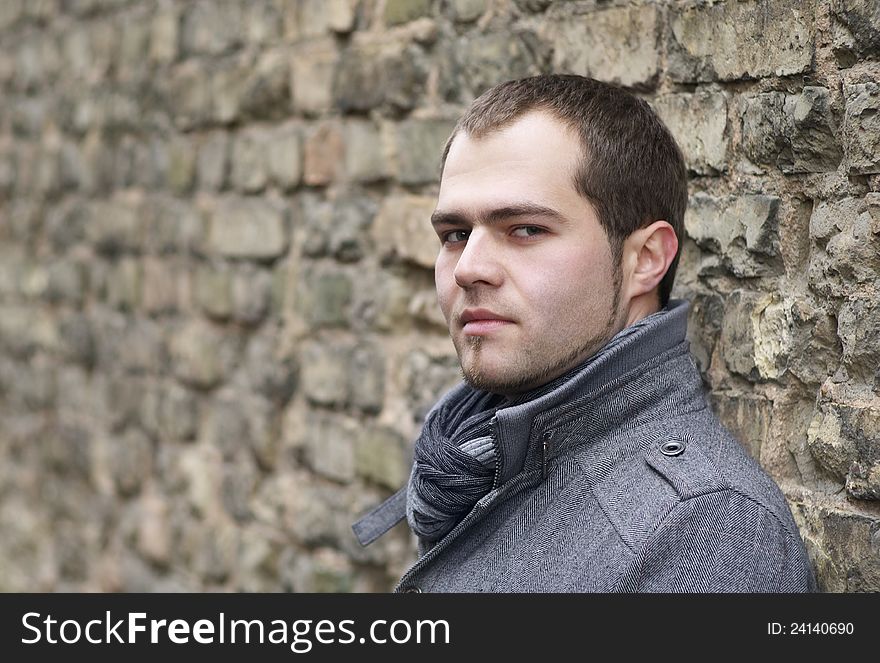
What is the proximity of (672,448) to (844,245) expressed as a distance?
1.53ft

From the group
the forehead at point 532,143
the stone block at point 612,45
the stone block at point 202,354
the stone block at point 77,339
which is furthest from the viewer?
the stone block at point 77,339

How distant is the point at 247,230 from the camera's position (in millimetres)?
4055

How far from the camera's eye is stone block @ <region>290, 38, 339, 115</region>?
145 inches

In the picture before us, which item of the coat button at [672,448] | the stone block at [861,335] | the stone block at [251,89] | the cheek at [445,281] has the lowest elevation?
the coat button at [672,448]

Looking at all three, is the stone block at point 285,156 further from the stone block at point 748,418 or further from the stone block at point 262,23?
the stone block at point 748,418

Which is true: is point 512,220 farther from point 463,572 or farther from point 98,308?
point 98,308

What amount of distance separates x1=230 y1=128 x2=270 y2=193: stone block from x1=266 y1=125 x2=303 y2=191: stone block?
0.03 meters

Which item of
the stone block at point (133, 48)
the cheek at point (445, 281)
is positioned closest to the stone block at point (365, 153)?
the cheek at point (445, 281)

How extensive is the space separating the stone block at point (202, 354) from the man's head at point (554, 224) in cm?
211

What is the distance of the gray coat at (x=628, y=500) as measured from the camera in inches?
76.6

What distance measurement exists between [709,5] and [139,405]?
305 centimetres

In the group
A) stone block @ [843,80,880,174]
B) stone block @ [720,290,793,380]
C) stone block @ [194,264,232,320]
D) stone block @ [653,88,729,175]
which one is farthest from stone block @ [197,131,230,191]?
stone block @ [843,80,880,174]

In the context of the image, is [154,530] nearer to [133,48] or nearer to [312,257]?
[312,257]

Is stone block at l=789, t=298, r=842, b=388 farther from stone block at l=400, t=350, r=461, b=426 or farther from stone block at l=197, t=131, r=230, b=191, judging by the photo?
stone block at l=197, t=131, r=230, b=191
